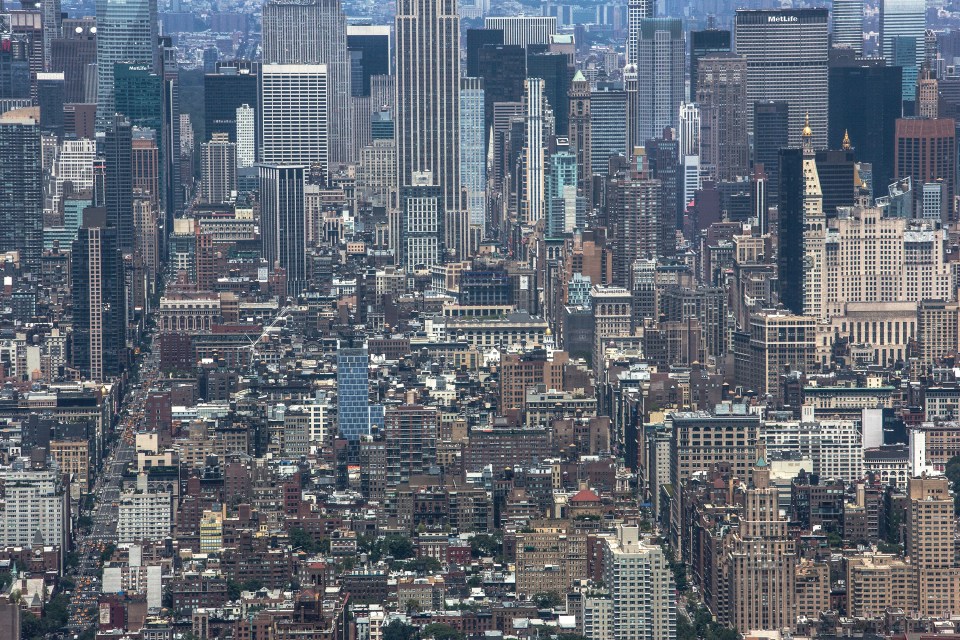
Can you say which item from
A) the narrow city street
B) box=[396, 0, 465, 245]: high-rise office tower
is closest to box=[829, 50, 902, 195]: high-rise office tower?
box=[396, 0, 465, 245]: high-rise office tower

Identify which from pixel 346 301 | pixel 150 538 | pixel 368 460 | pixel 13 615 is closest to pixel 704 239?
pixel 346 301

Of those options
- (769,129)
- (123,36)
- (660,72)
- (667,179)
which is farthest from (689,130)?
(123,36)

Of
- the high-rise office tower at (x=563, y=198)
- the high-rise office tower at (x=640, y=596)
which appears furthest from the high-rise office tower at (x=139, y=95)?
the high-rise office tower at (x=640, y=596)

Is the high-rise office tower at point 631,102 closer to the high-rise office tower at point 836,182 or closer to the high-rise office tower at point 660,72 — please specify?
the high-rise office tower at point 660,72

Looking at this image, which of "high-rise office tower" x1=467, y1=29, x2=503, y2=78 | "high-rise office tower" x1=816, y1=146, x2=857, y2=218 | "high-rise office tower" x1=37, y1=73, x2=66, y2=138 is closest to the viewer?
"high-rise office tower" x1=816, y1=146, x2=857, y2=218

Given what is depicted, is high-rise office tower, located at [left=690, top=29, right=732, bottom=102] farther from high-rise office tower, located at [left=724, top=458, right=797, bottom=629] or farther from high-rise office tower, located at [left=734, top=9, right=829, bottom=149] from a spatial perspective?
high-rise office tower, located at [left=724, top=458, right=797, bottom=629]

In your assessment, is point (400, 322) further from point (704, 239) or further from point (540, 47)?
point (540, 47)
